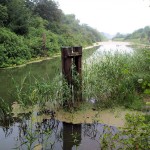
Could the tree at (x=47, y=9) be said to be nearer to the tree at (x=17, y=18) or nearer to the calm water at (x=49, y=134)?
the tree at (x=17, y=18)

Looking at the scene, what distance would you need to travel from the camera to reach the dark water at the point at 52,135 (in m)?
3.91

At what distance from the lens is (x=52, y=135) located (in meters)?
4.38

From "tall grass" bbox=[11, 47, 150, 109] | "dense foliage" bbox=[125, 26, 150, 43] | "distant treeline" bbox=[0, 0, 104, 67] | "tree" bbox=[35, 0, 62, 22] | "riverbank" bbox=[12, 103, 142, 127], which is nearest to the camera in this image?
"riverbank" bbox=[12, 103, 142, 127]

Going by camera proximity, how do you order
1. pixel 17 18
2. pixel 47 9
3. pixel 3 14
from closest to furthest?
1. pixel 3 14
2. pixel 17 18
3. pixel 47 9

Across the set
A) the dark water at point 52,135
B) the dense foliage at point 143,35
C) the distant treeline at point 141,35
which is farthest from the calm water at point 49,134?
the dense foliage at point 143,35

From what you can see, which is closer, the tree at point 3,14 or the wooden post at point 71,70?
the wooden post at point 71,70

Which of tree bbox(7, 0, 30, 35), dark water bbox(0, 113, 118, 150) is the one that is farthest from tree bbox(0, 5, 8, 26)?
dark water bbox(0, 113, 118, 150)

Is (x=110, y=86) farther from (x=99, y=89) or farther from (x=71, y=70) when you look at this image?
Result: (x=71, y=70)

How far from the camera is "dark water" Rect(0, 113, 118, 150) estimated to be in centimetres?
391

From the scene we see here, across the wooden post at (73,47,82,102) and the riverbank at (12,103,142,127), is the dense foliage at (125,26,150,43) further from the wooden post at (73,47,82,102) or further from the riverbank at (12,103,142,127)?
the riverbank at (12,103,142,127)

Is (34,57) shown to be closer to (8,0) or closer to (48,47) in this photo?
(48,47)

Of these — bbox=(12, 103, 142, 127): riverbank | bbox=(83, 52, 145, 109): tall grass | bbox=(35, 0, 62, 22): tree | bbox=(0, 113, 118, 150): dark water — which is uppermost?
bbox=(35, 0, 62, 22): tree

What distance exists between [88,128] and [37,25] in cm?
2121

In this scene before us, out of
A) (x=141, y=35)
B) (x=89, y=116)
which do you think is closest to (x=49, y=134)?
(x=89, y=116)
